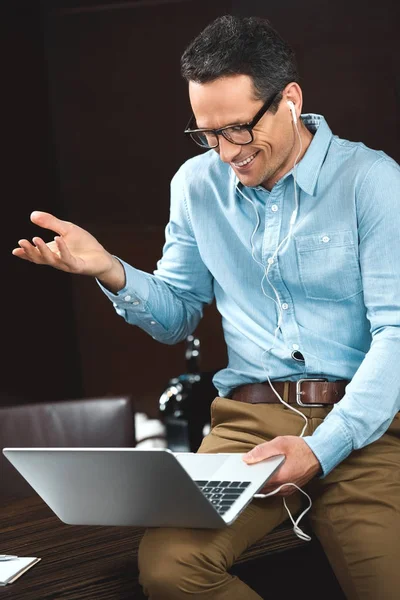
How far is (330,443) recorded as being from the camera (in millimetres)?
1909

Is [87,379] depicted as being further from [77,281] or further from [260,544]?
[260,544]

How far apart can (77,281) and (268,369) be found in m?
2.62

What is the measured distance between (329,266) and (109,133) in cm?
261

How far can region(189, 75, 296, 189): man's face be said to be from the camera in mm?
2061

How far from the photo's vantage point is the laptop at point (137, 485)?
5.23ft

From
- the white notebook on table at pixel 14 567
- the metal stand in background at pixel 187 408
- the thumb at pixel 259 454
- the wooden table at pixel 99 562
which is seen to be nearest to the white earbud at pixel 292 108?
the thumb at pixel 259 454

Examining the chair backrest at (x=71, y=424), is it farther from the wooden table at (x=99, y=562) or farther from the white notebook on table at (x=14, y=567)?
the white notebook on table at (x=14, y=567)

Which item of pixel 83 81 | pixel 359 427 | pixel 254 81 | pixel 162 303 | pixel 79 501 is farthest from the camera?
pixel 83 81

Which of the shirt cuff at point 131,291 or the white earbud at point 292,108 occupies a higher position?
the white earbud at point 292,108

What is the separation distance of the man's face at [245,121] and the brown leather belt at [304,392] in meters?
0.46

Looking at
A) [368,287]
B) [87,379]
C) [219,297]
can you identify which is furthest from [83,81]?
[368,287]

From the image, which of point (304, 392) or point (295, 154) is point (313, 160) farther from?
point (304, 392)

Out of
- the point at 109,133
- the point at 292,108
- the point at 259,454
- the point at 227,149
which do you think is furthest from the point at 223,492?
the point at 109,133

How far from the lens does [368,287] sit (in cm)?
206
